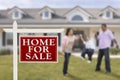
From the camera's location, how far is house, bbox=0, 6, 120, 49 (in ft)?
119

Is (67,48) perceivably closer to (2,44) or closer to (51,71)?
(51,71)

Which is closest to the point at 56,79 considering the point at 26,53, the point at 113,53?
the point at 26,53

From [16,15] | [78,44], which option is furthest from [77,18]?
[16,15]

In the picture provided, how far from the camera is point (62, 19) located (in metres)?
38.2

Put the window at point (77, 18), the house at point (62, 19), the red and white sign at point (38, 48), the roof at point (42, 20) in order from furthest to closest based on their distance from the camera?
1. the window at point (77, 18)
2. the roof at point (42, 20)
3. the house at point (62, 19)
4. the red and white sign at point (38, 48)

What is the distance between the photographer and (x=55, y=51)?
7824 mm

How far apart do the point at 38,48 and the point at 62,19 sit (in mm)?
30467

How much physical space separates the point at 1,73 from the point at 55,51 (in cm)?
539

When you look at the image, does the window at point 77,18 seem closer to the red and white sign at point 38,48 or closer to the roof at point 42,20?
the roof at point 42,20

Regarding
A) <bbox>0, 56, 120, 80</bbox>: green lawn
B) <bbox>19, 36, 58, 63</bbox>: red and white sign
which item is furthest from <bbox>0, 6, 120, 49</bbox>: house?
<bbox>19, 36, 58, 63</bbox>: red and white sign

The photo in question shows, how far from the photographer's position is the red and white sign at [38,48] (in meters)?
7.81

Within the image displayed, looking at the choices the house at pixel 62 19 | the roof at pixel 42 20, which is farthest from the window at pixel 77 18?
the roof at pixel 42 20

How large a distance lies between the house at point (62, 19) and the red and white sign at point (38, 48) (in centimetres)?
2732

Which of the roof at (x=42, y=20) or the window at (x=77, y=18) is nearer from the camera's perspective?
the roof at (x=42, y=20)
